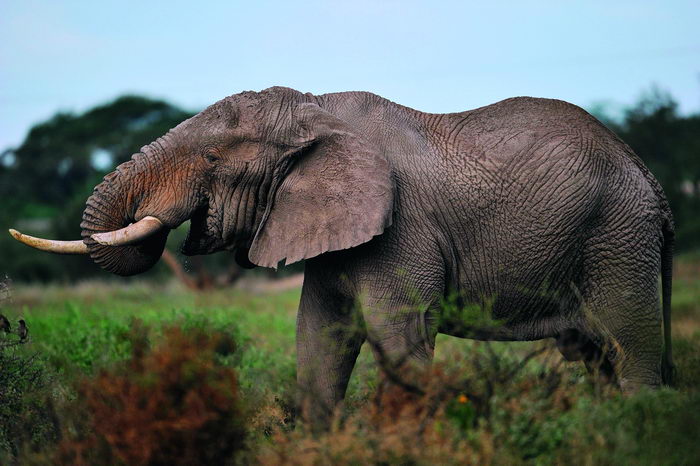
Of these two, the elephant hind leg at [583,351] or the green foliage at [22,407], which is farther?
the elephant hind leg at [583,351]

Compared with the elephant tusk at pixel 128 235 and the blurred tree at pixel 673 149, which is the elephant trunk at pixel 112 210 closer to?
the elephant tusk at pixel 128 235

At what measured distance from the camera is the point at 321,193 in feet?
19.9

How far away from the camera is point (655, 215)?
650cm

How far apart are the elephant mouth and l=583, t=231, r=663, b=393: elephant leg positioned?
2.37 metres

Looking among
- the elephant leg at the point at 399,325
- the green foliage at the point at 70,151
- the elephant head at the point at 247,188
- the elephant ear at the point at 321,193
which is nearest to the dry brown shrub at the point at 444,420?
the elephant leg at the point at 399,325

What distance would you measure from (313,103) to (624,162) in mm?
2064

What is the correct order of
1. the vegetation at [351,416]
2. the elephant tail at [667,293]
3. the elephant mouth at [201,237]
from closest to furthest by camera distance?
1. the vegetation at [351,416]
2. the elephant mouth at [201,237]
3. the elephant tail at [667,293]

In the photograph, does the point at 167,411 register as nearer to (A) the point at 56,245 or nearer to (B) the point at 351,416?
(B) the point at 351,416

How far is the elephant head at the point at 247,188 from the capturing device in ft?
19.5

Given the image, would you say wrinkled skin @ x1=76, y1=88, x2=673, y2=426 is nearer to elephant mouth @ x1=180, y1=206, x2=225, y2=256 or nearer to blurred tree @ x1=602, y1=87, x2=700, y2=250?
elephant mouth @ x1=180, y1=206, x2=225, y2=256

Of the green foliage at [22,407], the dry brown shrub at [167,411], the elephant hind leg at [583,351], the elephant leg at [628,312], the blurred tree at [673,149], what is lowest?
the green foliage at [22,407]

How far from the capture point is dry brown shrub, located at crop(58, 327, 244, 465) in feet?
15.7

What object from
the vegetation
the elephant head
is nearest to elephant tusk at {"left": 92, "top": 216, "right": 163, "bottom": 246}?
the elephant head

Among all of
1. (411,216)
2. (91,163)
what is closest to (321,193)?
(411,216)
